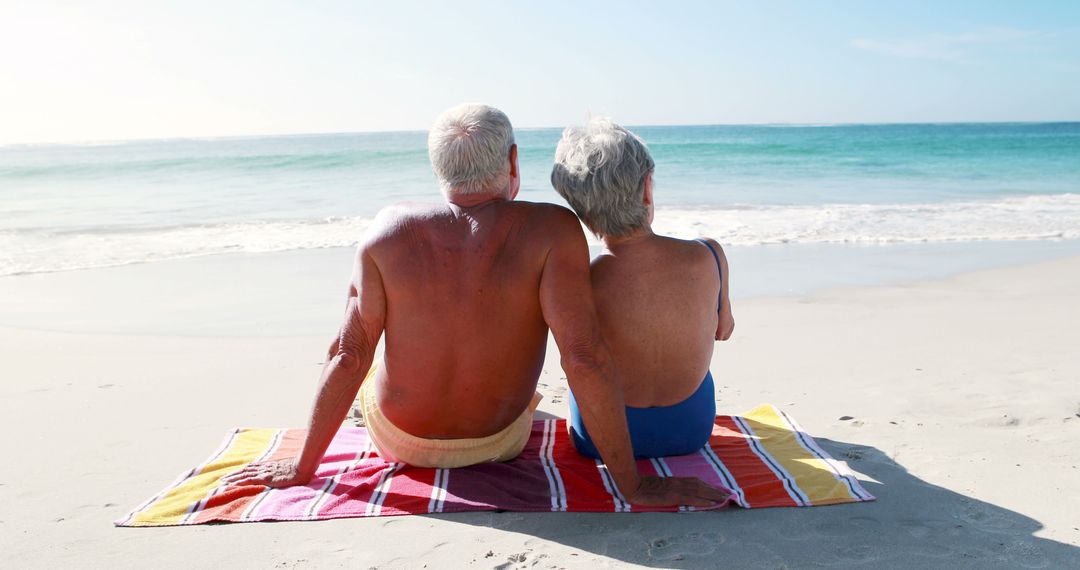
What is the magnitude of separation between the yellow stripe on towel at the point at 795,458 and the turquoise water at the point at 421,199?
20.0ft

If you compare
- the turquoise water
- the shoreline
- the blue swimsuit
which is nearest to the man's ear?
the blue swimsuit

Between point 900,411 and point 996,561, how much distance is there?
4.96 feet

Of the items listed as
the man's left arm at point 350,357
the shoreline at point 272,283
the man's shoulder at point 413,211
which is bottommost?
the shoreline at point 272,283

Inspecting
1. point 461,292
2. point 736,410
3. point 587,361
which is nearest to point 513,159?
point 461,292

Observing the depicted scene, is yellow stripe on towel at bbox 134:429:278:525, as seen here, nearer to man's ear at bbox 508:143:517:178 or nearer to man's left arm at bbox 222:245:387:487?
man's left arm at bbox 222:245:387:487

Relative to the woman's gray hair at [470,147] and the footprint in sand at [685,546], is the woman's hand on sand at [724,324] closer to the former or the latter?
the footprint in sand at [685,546]

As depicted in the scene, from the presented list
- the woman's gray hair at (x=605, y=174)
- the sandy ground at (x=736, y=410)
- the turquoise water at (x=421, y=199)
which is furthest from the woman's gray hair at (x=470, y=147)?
the turquoise water at (x=421, y=199)

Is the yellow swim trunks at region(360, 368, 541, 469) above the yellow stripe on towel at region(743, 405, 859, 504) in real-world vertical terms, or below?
above

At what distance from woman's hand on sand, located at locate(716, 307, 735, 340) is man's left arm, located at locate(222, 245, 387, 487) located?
47.9 inches

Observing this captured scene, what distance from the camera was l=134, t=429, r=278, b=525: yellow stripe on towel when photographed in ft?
9.16

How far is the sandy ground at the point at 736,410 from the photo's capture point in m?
2.54

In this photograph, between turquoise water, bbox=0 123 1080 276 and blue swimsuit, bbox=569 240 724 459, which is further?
turquoise water, bbox=0 123 1080 276

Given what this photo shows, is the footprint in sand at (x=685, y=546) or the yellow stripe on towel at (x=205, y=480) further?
the yellow stripe on towel at (x=205, y=480)

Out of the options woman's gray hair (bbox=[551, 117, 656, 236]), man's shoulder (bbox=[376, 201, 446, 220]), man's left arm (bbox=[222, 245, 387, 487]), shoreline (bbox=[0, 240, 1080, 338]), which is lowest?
shoreline (bbox=[0, 240, 1080, 338])
